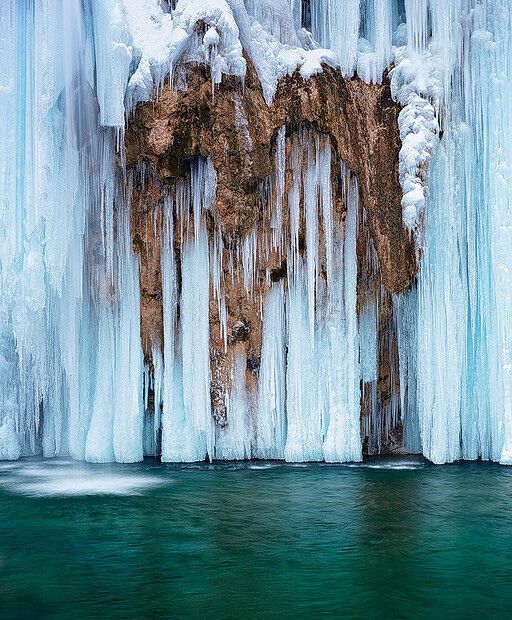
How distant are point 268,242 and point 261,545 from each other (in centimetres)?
794

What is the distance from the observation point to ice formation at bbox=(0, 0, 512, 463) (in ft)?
46.9

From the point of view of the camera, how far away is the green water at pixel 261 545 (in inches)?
279

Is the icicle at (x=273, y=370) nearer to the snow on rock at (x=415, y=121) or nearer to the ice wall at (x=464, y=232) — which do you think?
the ice wall at (x=464, y=232)

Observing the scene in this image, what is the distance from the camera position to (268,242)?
627 inches

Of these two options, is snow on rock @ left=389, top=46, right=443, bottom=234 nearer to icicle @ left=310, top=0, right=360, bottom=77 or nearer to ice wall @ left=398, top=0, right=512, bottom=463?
ice wall @ left=398, top=0, right=512, bottom=463

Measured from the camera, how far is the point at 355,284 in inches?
618

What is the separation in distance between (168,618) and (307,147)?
1074cm

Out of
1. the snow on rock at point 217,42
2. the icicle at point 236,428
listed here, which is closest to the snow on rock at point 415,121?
the snow on rock at point 217,42

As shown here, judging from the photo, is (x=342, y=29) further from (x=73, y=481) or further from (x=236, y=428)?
(x=73, y=481)

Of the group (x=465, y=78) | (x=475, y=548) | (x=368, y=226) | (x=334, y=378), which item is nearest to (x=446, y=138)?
(x=465, y=78)

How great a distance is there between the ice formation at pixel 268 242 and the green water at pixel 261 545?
191 cm

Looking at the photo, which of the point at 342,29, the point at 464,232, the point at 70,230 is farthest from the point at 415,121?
the point at 70,230

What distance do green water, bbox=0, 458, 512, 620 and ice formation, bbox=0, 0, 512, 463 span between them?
6.26 feet

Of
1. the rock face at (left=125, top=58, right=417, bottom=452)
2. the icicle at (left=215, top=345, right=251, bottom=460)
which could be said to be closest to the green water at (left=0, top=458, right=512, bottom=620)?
the icicle at (left=215, top=345, right=251, bottom=460)
